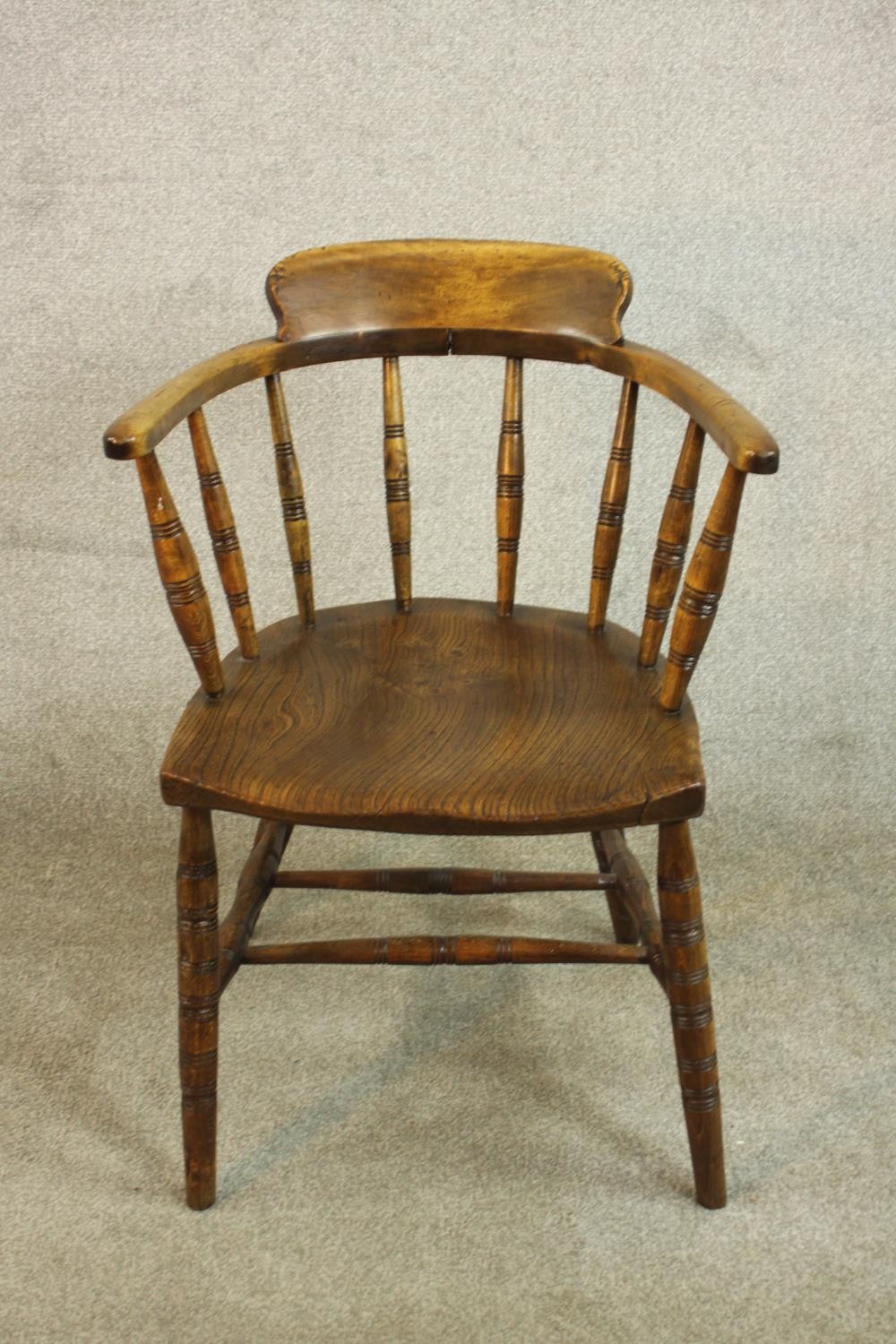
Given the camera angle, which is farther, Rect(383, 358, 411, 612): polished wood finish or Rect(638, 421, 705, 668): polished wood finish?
Rect(383, 358, 411, 612): polished wood finish

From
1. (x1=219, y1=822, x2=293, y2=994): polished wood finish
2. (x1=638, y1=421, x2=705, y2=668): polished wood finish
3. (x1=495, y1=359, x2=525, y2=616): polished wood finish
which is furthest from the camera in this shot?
(x1=495, y1=359, x2=525, y2=616): polished wood finish

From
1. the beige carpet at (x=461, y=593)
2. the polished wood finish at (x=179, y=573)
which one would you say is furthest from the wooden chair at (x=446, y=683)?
the beige carpet at (x=461, y=593)

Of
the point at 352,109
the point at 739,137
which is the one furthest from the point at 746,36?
the point at 352,109

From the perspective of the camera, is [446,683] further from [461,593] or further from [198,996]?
[461,593]

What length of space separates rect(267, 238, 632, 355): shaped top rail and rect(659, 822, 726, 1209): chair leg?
1.93 feet

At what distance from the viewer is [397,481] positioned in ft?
5.71

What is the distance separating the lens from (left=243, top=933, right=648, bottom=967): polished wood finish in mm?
1571

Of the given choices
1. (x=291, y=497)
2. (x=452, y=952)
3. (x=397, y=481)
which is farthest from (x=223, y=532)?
(x=452, y=952)

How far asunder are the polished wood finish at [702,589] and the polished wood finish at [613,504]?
0.22 meters

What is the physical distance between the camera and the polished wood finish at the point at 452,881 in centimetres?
173

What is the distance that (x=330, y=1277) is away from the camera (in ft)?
4.93

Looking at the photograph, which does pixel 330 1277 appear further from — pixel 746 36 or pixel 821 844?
pixel 746 36

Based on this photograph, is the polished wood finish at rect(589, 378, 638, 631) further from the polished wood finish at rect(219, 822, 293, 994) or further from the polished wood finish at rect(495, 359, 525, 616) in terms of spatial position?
the polished wood finish at rect(219, 822, 293, 994)

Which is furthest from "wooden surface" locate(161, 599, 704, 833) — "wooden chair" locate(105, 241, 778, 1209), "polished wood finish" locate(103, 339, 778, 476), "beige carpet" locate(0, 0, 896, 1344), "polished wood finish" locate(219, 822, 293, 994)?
"beige carpet" locate(0, 0, 896, 1344)
